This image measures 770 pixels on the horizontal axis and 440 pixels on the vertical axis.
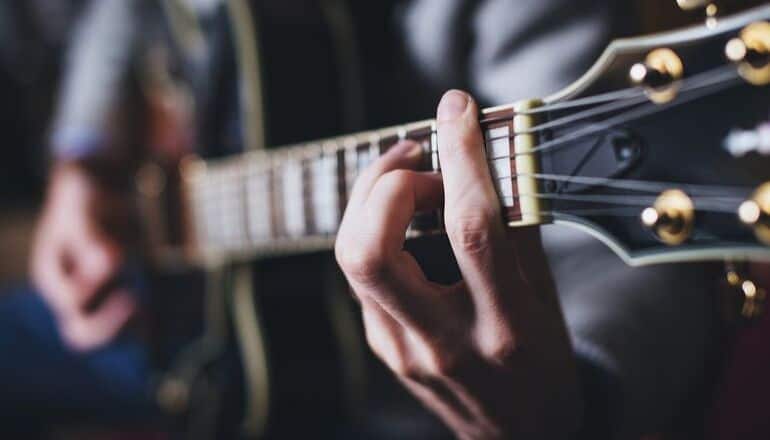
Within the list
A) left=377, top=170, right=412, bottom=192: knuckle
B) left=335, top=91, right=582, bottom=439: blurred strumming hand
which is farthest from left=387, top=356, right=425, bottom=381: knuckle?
left=377, top=170, right=412, bottom=192: knuckle

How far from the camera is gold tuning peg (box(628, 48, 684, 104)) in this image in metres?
0.24

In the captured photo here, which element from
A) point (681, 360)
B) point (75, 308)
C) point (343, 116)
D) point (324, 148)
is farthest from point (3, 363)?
point (681, 360)

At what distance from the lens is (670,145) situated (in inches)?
9.9

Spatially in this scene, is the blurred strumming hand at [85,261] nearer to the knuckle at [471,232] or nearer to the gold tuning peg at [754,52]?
the knuckle at [471,232]

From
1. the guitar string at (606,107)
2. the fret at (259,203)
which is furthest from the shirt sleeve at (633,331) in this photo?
the fret at (259,203)

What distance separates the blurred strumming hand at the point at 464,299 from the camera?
273mm

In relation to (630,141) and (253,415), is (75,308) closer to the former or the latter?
(253,415)

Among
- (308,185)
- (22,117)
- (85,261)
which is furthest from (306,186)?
(22,117)

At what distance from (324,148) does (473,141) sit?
0.43 ft

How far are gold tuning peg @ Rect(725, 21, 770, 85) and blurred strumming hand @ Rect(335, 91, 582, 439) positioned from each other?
3.6 inches

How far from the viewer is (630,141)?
0.26 meters

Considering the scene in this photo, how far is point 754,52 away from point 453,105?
0.34 feet

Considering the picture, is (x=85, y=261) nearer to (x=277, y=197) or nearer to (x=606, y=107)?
(x=277, y=197)

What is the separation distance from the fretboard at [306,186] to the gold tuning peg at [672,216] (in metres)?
0.04
